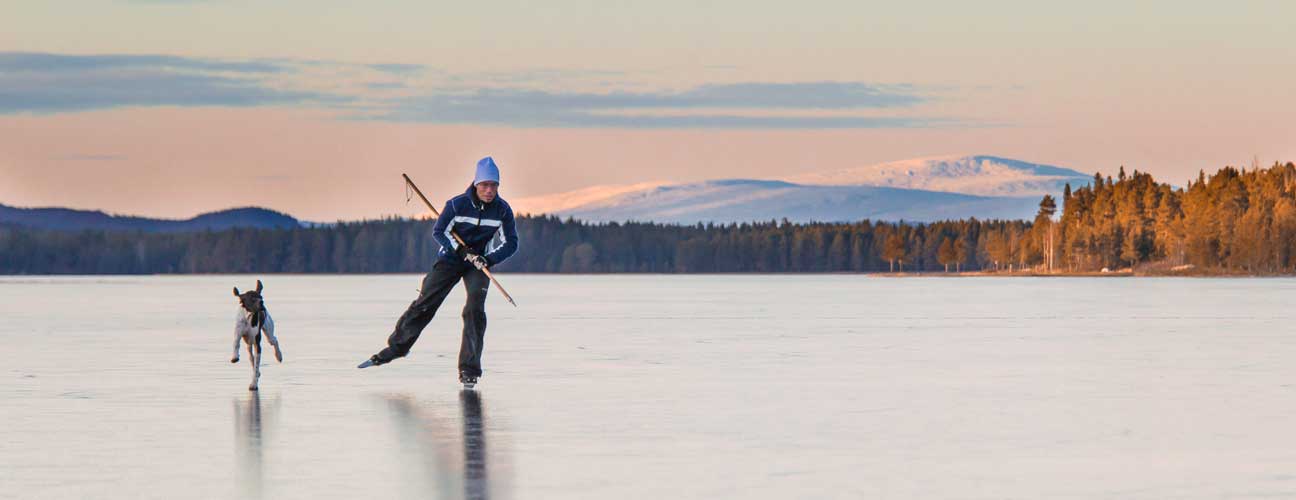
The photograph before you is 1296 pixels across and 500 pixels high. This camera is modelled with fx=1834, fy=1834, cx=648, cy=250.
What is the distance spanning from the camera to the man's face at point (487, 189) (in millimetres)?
18641

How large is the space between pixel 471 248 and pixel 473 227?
0.85 feet

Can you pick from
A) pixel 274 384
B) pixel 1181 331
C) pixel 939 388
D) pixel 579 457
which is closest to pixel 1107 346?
pixel 1181 331

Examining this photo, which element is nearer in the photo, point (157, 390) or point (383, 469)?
point (383, 469)

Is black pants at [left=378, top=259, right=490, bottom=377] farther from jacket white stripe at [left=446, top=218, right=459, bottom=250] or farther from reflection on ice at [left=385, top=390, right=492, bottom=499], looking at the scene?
reflection on ice at [left=385, top=390, right=492, bottom=499]

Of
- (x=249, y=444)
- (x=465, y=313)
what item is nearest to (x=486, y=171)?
(x=465, y=313)

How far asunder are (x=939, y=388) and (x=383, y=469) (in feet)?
25.6

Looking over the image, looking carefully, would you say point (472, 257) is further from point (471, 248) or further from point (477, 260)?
point (471, 248)

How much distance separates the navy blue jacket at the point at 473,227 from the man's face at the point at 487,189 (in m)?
0.12

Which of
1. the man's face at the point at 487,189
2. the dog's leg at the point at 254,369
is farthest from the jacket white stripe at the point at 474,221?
the dog's leg at the point at 254,369

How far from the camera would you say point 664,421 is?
47.3ft

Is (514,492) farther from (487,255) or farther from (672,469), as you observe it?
(487,255)

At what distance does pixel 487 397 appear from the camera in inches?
666

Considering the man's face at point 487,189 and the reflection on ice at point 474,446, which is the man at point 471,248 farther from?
the reflection on ice at point 474,446

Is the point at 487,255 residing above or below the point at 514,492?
above
